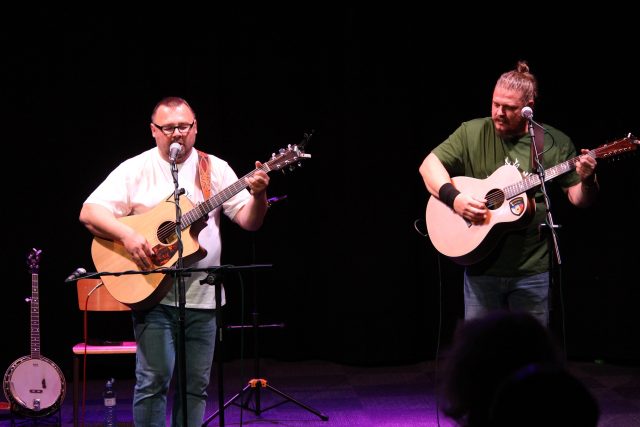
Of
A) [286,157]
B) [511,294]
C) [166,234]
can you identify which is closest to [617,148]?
[511,294]

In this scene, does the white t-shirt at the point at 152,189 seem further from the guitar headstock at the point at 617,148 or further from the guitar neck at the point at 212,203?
the guitar headstock at the point at 617,148

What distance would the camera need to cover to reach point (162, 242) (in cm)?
405

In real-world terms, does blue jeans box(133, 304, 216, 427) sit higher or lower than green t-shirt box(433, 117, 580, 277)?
lower

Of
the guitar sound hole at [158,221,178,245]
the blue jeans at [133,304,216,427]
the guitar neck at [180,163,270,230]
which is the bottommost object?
the blue jeans at [133,304,216,427]

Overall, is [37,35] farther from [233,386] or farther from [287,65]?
[233,386]

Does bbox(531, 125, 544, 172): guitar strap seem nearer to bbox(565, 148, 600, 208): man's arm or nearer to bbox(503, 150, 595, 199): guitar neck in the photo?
bbox(503, 150, 595, 199): guitar neck

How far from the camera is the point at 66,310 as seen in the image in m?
6.77

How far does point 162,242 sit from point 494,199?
1.75 metres

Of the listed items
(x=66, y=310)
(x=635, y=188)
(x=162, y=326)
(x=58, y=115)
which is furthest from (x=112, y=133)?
(x=635, y=188)

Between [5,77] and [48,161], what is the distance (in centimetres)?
79

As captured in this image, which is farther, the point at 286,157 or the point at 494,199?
the point at 494,199

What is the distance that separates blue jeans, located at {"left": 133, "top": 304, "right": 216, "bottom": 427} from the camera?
12.7ft

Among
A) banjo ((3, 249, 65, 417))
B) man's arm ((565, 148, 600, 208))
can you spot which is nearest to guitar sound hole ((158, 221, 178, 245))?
man's arm ((565, 148, 600, 208))

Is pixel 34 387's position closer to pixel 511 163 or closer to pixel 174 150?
pixel 174 150
